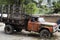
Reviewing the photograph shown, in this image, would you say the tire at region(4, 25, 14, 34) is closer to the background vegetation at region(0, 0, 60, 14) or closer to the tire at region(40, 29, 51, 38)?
the tire at region(40, 29, 51, 38)

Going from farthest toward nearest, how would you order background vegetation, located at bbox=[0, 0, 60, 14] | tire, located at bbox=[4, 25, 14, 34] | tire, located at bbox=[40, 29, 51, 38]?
background vegetation, located at bbox=[0, 0, 60, 14], tire, located at bbox=[4, 25, 14, 34], tire, located at bbox=[40, 29, 51, 38]

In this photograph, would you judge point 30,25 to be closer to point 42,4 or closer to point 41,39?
point 41,39

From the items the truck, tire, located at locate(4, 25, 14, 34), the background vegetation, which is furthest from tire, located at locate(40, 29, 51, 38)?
the background vegetation

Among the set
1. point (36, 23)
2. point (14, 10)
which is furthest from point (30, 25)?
point (14, 10)

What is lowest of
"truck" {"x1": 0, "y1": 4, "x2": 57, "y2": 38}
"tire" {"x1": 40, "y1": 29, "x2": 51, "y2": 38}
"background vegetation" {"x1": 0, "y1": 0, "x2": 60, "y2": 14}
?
"tire" {"x1": 40, "y1": 29, "x2": 51, "y2": 38}

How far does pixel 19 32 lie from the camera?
15164mm

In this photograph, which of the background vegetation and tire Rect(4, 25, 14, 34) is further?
the background vegetation

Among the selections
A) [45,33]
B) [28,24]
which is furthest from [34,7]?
[45,33]

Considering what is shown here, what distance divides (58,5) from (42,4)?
13.2ft

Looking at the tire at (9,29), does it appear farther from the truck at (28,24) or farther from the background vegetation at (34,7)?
the background vegetation at (34,7)

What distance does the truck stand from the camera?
1261cm

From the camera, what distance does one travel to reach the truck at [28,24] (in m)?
12.6

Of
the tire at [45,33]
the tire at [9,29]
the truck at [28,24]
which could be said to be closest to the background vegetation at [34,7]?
the truck at [28,24]

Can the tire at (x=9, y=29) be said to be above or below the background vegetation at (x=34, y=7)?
below
